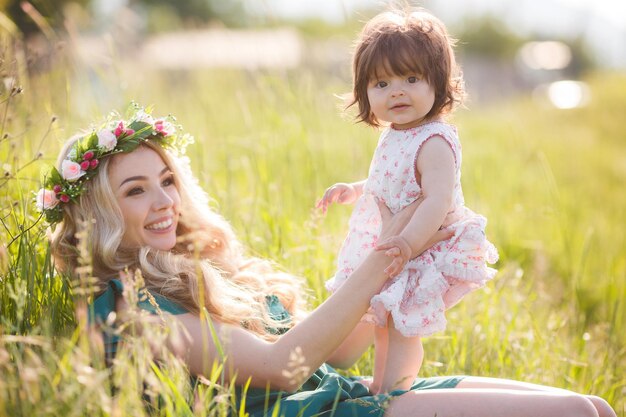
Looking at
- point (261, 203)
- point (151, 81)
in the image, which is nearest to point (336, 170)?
point (261, 203)

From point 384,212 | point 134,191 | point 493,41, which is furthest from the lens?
point 493,41

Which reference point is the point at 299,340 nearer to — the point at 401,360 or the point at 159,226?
the point at 401,360

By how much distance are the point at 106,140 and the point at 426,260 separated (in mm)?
1140

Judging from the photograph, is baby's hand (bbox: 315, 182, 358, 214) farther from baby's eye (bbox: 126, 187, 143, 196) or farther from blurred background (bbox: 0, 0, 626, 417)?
baby's eye (bbox: 126, 187, 143, 196)

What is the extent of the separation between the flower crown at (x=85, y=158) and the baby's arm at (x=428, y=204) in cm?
96

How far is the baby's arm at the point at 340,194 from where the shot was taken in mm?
2666

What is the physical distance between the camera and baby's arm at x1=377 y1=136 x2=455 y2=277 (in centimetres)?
225

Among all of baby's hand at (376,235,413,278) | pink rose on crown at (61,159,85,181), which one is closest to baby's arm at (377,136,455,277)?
baby's hand at (376,235,413,278)

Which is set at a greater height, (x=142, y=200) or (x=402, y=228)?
(x=142, y=200)

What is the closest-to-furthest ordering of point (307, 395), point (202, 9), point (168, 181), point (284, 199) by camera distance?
point (307, 395) → point (168, 181) → point (284, 199) → point (202, 9)

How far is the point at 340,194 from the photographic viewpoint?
8.84ft

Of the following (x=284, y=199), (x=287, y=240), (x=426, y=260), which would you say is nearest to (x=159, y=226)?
(x=426, y=260)

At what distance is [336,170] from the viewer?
4789 millimetres

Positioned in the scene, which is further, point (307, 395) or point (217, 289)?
point (217, 289)
